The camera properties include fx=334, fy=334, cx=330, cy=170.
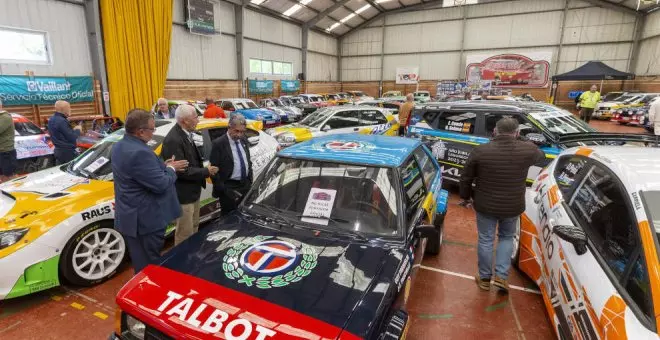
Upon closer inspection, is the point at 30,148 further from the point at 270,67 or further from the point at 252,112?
the point at 270,67

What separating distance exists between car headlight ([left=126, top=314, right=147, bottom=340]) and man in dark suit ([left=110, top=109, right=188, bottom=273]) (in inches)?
23.8

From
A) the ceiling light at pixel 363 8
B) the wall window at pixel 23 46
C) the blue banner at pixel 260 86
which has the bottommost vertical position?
the blue banner at pixel 260 86

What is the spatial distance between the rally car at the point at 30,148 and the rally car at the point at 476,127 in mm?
7575

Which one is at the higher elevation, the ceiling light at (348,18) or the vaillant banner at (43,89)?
the ceiling light at (348,18)

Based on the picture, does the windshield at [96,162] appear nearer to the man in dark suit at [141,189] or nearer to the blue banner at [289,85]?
the man in dark suit at [141,189]

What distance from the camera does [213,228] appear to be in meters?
2.52

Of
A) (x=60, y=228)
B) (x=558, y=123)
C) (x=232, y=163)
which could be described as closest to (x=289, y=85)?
(x=558, y=123)

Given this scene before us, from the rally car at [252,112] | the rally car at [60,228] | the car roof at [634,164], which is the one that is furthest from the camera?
the rally car at [252,112]

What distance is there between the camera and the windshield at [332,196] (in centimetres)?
241

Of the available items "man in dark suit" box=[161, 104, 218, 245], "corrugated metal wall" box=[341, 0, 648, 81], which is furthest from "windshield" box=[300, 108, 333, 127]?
"corrugated metal wall" box=[341, 0, 648, 81]

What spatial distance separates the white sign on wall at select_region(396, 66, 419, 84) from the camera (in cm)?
2708

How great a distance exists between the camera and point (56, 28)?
11359 mm

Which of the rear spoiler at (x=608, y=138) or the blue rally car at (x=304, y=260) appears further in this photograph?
the rear spoiler at (x=608, y=138)

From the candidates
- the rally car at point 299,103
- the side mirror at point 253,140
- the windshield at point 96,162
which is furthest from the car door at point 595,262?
the rally car at point 299,103
